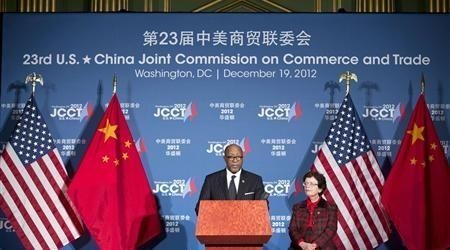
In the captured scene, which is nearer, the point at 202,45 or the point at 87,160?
the point at 87,160

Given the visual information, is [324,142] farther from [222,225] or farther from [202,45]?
[222,225]

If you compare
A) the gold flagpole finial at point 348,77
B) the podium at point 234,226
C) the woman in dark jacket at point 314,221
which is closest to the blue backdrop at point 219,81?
the gold flagpole finial at point 348,77

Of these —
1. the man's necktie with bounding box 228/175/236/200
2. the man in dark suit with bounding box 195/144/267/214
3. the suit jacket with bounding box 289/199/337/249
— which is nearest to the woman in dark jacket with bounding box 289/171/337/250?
the suit jacket with bounding box 289/199/337/249

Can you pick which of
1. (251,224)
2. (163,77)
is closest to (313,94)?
(163,77)

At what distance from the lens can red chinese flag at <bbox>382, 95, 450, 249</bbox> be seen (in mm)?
5840

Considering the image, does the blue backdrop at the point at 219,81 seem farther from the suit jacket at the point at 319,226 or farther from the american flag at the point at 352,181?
the suit jacket at the point at 319,226

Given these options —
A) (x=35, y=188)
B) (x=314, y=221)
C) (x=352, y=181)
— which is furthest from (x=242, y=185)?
(x=35, y=188)

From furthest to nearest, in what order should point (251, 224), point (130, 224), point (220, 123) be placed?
point (220, 123)
point (130, 224)
point (251, 224)

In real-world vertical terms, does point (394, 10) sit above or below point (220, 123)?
above

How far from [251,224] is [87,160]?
8.65ft

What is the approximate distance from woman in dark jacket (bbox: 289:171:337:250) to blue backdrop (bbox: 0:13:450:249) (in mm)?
1233

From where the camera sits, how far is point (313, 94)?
6.30 metres

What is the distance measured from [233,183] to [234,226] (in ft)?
5.64

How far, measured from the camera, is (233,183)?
5.29 meters
